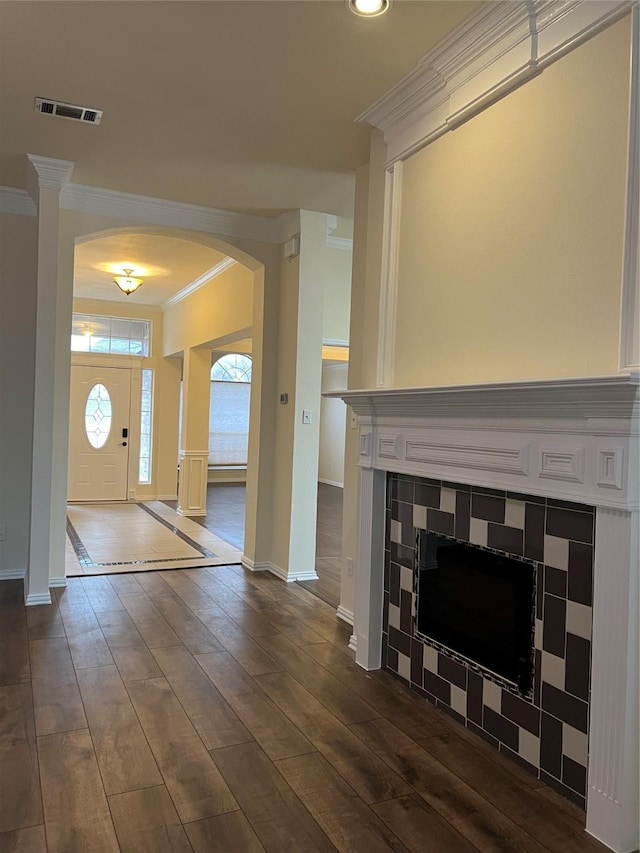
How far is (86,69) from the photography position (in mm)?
2918

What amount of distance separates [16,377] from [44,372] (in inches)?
29.4

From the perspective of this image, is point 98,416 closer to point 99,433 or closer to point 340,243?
point 99,433

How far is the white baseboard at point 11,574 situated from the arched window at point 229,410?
23.2 ft

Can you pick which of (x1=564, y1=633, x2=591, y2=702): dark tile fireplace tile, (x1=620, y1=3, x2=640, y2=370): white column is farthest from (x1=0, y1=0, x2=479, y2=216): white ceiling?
(x1=564, y1=633, x2=591, y2=702): dark tile fireplace tile

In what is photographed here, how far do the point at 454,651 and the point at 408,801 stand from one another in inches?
28.1

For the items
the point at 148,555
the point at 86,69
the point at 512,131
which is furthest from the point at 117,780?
the point at 148,555

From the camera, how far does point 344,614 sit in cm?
394

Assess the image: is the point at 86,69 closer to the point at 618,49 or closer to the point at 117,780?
the point at 618,49

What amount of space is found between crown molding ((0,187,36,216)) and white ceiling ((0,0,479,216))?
16 centimetres

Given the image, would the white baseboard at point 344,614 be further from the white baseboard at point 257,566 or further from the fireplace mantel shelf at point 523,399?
the fireplace mantel shelf at point 523,399

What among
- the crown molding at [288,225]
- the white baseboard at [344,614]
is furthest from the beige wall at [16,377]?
the white baseboard at [344,614]

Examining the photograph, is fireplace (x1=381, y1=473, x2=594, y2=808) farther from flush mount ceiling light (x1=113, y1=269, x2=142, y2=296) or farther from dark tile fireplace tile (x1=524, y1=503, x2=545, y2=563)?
flush mount ceiling light (x1=113, y1=269, x2=142, y2=296)

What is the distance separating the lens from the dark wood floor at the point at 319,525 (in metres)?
4.81

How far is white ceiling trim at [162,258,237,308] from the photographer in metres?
6.70
